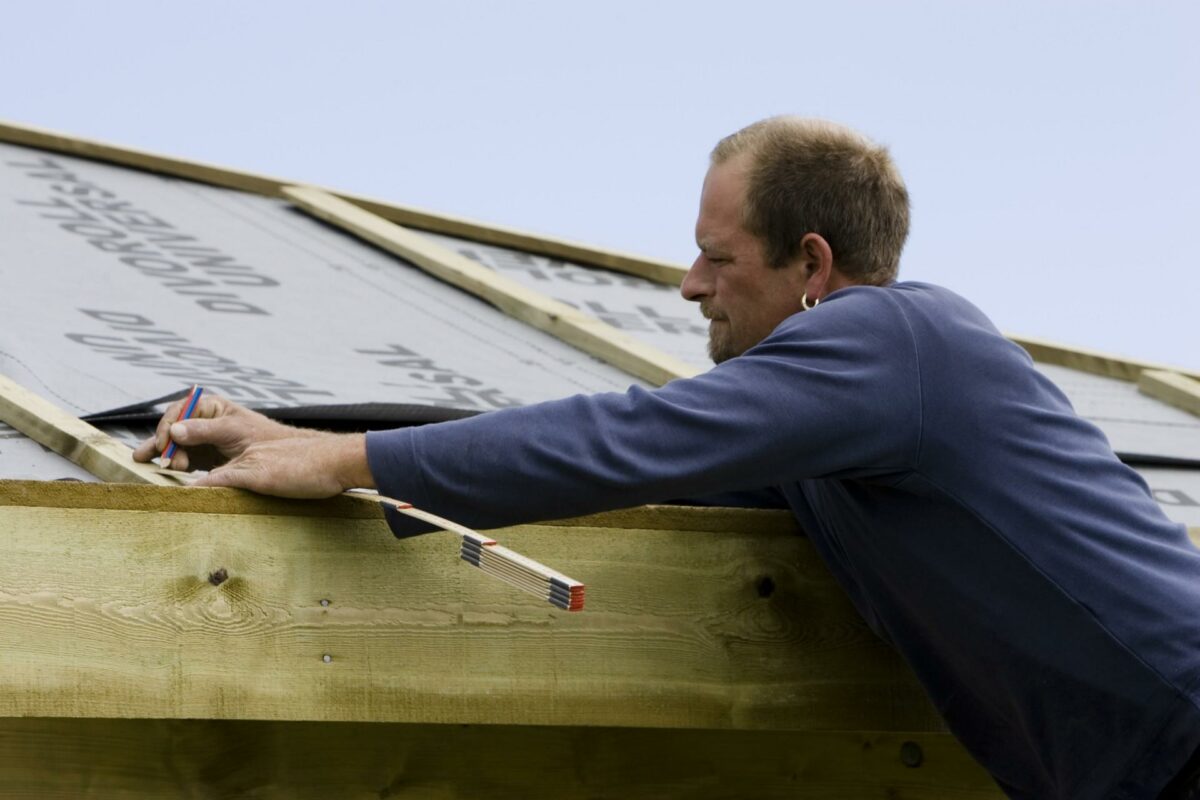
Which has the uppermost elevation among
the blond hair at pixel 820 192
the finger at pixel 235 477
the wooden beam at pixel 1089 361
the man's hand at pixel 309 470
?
the blond hair at pixel 820 192

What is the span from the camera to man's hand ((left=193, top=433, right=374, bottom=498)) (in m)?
2.18

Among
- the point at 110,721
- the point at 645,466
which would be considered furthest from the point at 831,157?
the point at 110,721

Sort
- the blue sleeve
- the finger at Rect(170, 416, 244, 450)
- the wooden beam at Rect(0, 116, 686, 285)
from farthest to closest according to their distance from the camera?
1. the wooden beam at Rect(0, 116, 686, 285)
2. the finger at Rect(170, 416, 244, 450)
3. the blue sleeve

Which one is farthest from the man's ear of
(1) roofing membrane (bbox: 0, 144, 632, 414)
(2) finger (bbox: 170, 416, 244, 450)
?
(1) roofing membrane (bbox: 0, 144, 632, 414)

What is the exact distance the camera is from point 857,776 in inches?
124

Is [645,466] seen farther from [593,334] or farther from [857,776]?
[593,334]

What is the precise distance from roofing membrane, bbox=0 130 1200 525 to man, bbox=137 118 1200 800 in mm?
932

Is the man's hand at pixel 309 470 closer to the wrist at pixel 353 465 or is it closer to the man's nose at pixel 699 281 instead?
the wrist at pixel 353 465

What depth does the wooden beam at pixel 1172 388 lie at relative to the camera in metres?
5.52

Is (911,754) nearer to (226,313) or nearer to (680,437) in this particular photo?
(680,437)

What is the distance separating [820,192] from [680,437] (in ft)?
1.93

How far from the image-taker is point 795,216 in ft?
8.36

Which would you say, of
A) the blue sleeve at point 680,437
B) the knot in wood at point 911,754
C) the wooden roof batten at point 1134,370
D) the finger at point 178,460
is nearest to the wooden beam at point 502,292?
the knot in wood at point 911,754

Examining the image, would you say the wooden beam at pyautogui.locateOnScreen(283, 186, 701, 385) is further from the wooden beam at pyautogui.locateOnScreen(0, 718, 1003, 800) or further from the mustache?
the mustache
